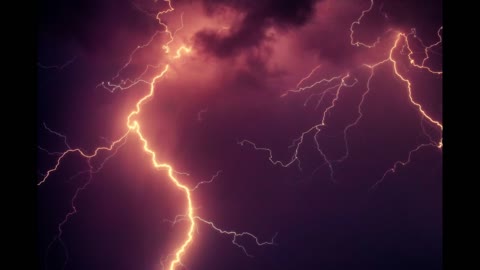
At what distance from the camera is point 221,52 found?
310cm

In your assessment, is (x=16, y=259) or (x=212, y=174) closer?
(x=16, y=259)

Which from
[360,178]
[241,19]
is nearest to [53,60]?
[241,19]

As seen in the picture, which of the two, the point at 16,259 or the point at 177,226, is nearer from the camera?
the point at 16,259

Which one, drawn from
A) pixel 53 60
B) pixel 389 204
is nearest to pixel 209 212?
pixel 389 204

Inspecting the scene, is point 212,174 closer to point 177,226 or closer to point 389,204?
Answer: point 177,226

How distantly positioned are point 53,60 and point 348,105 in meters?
2.53

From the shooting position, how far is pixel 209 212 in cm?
308

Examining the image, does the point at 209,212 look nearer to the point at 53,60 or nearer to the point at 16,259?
the point at 16,259

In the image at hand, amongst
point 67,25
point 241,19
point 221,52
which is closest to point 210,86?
point 221,52

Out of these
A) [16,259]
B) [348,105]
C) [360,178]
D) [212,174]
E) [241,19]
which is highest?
[241,19]

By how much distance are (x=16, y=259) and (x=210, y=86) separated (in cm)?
187

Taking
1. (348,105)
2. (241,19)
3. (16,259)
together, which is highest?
(241,19)

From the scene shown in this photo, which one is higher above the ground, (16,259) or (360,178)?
(360,178)

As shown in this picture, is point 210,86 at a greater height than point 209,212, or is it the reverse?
point 210,86
